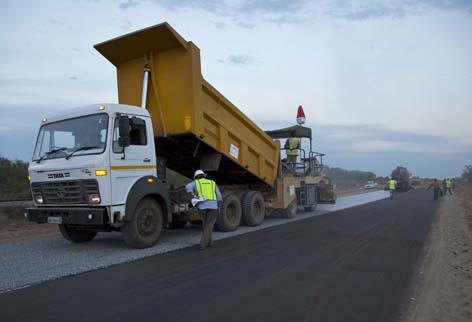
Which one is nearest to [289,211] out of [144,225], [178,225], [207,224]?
[178,225]

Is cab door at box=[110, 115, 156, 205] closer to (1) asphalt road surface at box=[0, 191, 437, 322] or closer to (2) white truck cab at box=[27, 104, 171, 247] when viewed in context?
(2) white truck cab at box=[27, 104, 171, 247]

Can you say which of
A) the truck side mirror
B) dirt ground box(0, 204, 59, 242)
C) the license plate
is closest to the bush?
dirt ground box(0, 204, 59, 242)

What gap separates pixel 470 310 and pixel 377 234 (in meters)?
5.37

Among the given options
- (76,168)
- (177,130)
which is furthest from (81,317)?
(177,130)

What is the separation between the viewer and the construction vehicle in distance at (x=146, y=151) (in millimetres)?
7148

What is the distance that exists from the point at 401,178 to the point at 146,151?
124ft

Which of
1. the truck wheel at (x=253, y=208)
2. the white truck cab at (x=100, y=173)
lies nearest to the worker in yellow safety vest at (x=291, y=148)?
the truck wheel at (x=253, y=208)

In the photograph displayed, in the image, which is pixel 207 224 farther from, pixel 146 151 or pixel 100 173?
pixel 100 173

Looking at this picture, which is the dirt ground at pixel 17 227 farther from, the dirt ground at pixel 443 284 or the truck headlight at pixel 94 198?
the dirt ground at pixel 443 284

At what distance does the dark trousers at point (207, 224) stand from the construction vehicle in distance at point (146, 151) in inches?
Result: 28.4

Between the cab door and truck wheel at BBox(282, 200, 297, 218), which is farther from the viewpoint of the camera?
truck wheel at BBox(282, 200, 297, 218)

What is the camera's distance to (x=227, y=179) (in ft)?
38.9

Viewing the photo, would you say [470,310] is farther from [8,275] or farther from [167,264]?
[8,275]

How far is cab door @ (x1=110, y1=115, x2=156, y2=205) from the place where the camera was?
282 inches
